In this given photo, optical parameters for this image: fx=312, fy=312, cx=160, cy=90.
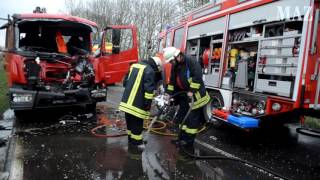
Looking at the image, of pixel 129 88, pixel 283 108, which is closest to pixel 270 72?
pixel 283 108

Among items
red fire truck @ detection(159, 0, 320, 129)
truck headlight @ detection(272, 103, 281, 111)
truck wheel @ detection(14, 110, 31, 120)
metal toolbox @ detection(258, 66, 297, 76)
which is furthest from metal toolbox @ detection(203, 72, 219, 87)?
truck wheel @ detection(14, 110, 31, 120)

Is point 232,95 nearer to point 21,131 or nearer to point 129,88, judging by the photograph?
point 129,88

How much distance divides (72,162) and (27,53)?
3384 millimetres

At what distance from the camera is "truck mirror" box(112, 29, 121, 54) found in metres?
7.33

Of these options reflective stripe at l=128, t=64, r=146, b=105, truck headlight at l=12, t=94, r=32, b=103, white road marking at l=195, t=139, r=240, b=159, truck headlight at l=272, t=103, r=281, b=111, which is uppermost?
reflective stripe at l=128, t=64, r=146, b=105

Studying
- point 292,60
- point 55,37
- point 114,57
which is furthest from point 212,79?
point 55,37

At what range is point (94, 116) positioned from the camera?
25.9 ft

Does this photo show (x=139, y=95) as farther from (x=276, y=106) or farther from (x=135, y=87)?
(x=276, y=106)

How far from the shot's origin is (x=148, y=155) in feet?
16.1

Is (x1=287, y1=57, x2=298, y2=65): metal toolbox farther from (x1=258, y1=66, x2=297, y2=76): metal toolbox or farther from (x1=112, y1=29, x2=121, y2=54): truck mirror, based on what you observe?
(x1=112, y1=29, x2=121, y2=54): truck mirror

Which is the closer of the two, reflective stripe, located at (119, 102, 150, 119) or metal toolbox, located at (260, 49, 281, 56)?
reflective stripe, located at (119, 102, 150, 119)

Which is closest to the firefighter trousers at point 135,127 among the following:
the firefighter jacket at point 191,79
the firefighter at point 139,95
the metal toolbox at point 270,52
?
the firefighter at point 139,95

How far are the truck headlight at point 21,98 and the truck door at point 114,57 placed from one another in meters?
1.67

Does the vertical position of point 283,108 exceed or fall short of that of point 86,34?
it falls short
